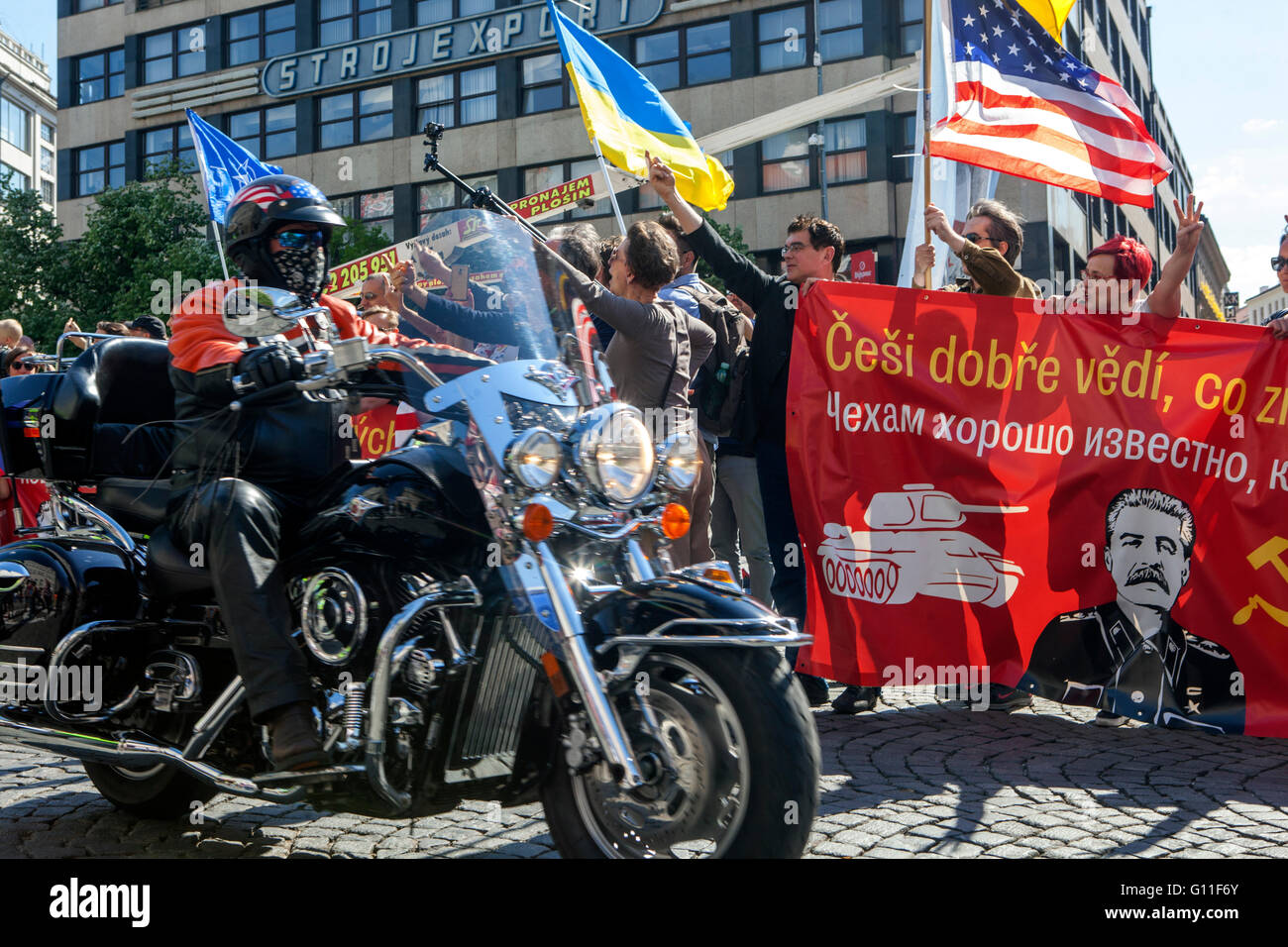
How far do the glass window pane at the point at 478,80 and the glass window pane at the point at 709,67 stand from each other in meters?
5.82

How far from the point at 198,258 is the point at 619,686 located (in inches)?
953

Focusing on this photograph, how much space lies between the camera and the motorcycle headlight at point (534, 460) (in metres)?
2.85


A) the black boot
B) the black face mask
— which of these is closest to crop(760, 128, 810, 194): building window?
the black face mask

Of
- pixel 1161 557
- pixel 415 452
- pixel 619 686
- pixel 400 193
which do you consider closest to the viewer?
pixel 619 686

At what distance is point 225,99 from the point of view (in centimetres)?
3684

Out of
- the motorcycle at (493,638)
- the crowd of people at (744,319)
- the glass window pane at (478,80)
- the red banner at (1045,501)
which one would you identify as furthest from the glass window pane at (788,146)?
the motorcycle at (493,638)

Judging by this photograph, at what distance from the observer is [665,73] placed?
3184cm

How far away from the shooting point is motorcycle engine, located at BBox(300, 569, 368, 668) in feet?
9.92

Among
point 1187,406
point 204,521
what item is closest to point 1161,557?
point 1187,406

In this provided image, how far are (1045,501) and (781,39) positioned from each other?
27.8 meters

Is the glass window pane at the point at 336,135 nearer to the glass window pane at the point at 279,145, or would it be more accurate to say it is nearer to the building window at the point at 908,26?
the glass window pane at the point at 279,145

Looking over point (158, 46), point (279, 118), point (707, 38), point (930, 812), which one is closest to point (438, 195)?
point (279, 118)

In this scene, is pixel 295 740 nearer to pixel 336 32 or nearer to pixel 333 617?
pixel 333 617
